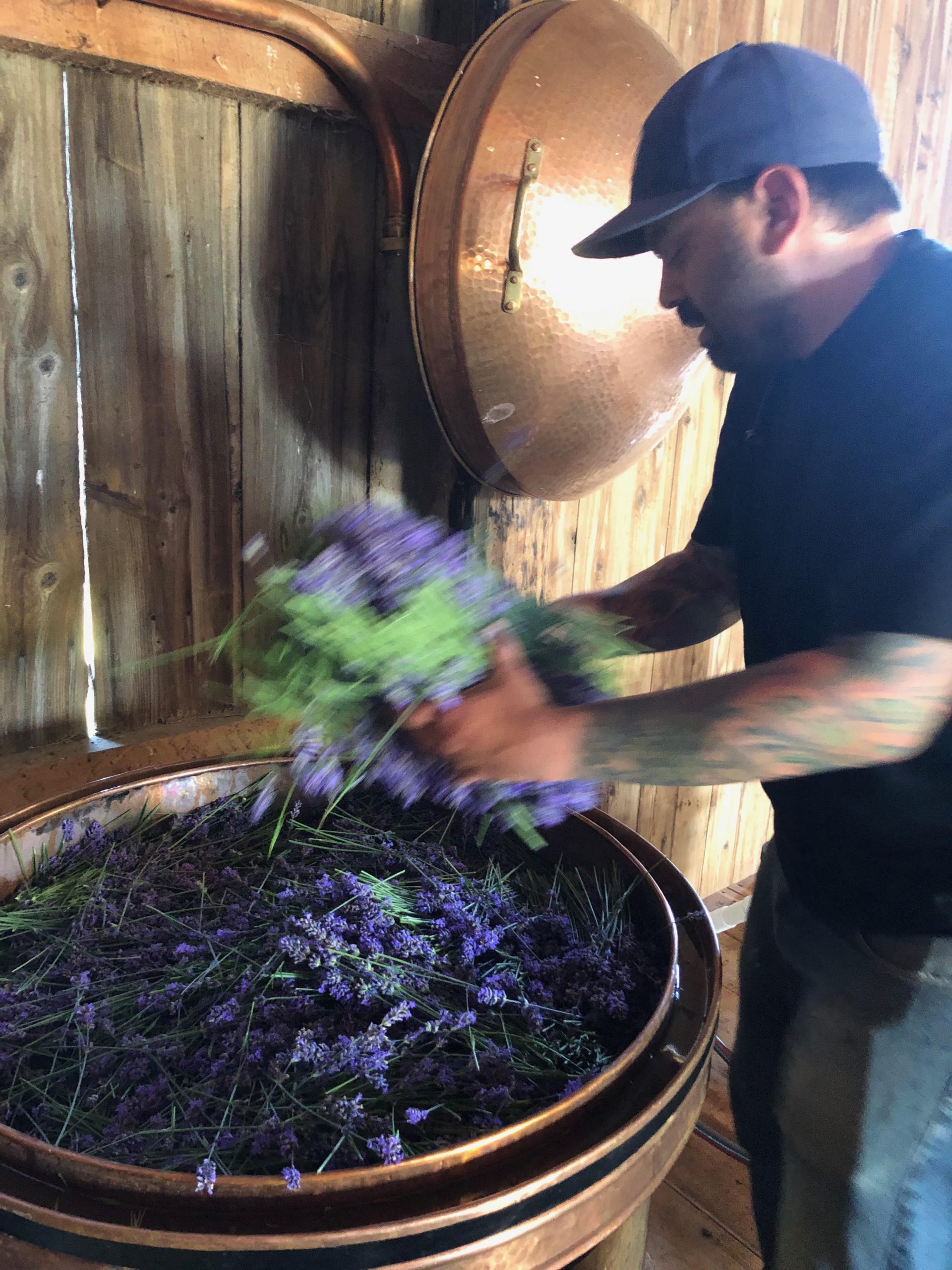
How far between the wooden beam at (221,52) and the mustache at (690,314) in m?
0.57

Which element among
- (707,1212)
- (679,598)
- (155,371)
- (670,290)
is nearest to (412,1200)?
(679,598)

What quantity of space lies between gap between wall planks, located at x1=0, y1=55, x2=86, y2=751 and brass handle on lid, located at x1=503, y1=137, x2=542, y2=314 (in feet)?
2.03

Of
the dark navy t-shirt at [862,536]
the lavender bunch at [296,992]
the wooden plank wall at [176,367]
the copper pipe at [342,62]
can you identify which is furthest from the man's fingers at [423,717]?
the copper pipe at [342,62]

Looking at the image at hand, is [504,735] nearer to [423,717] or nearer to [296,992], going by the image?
[423,717]

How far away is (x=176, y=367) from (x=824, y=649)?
103cm

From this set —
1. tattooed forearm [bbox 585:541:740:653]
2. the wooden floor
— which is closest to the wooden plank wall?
tattooed forearm [bbox 585:541:740:653]

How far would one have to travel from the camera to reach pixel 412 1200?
64 centimetres

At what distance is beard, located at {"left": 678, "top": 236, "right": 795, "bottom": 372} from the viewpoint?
100cm

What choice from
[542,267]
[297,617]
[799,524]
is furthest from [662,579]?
[297,617]

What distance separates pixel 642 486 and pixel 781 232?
1048 mm

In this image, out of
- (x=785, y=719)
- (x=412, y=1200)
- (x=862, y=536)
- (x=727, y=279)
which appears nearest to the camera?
(x=412, y=1200)

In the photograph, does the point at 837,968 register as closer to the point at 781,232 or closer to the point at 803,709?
the point at 803,709

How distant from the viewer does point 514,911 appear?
103cm

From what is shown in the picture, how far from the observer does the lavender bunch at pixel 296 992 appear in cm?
71
